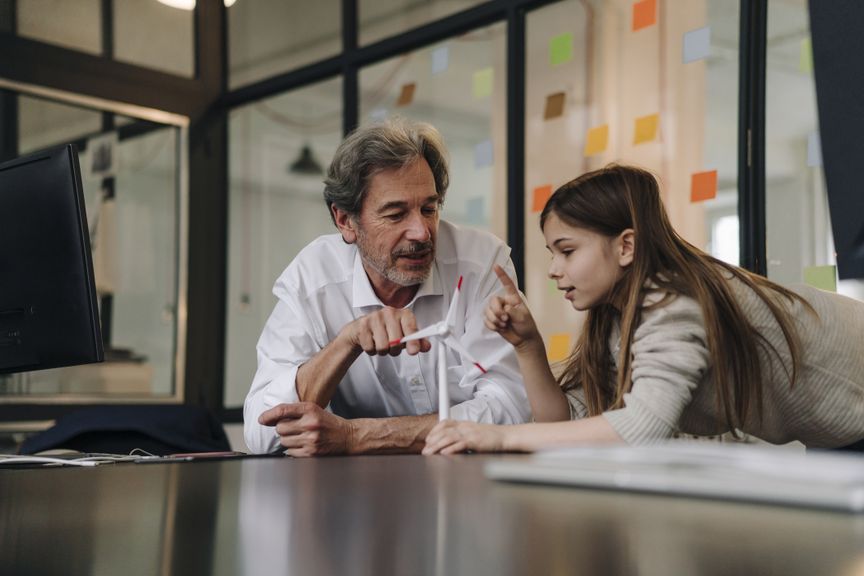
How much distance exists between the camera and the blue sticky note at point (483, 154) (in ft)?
12.9

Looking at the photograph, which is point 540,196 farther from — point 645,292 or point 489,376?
point 645,292

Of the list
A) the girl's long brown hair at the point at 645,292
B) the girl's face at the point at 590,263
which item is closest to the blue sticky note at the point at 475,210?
the girl's long brown hair at the point at 645,292

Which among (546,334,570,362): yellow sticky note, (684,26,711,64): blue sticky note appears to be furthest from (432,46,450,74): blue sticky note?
(546,334,570,362): yellow sticky note

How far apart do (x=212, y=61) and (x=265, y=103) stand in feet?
1.28

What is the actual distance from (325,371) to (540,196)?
198 centimetres

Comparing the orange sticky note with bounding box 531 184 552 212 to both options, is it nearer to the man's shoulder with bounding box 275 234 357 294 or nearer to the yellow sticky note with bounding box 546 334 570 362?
the yellow sticky note with bounding box 546 334 570 362

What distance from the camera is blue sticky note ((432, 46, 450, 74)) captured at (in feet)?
13.7

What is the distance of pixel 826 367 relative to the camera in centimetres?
180

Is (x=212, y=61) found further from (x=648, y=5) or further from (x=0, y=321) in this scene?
(x=0, y=321)

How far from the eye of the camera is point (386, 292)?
88.7 inches

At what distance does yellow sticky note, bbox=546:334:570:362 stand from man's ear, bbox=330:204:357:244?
4.56 feet

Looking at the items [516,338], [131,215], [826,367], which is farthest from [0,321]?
[131,215]

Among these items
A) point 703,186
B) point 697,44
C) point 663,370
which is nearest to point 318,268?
point 663,370

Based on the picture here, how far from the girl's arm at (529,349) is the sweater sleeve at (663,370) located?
8.7 inches
